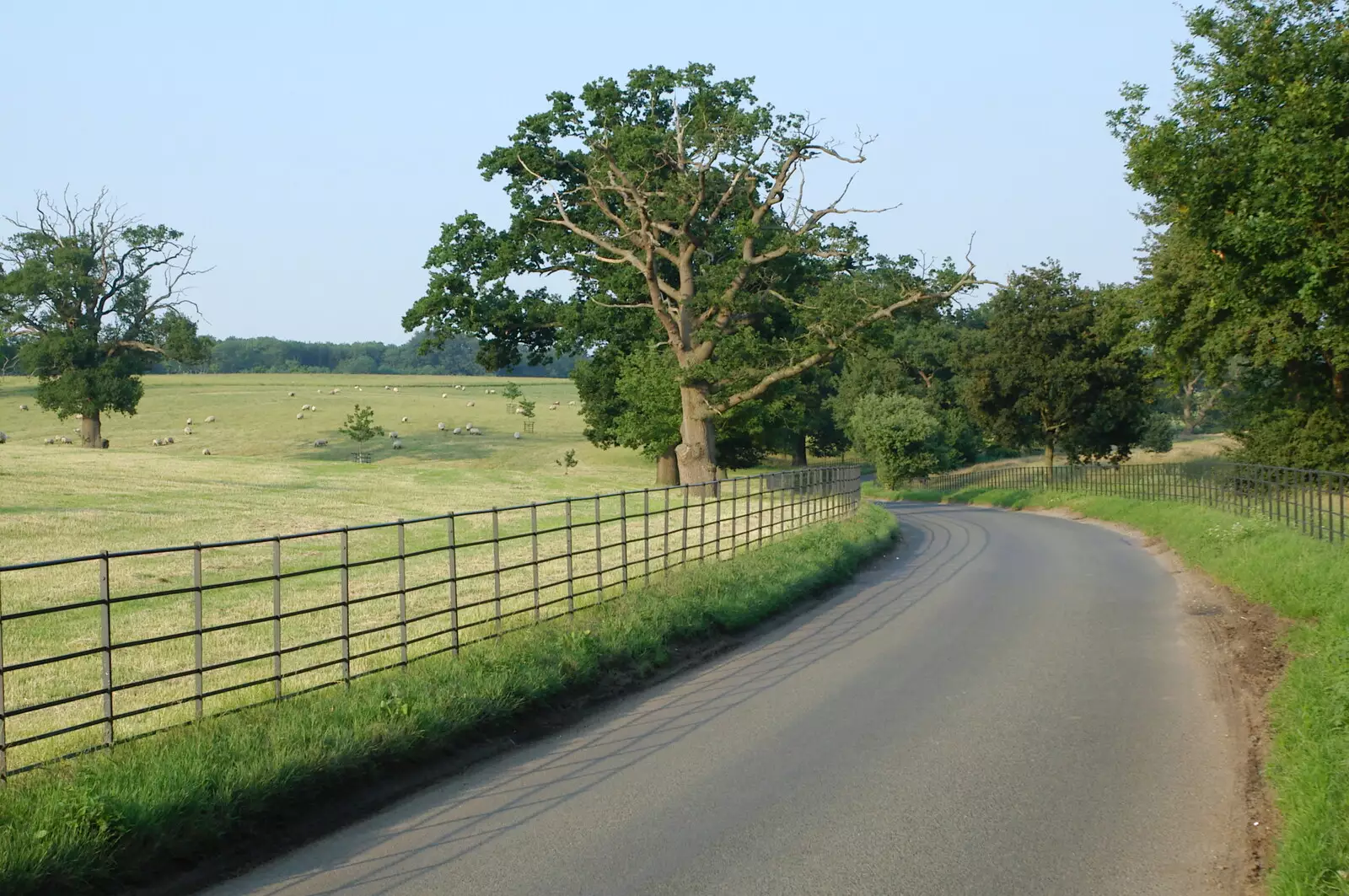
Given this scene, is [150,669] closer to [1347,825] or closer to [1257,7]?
[1347,825]

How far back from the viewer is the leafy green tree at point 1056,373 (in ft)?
183

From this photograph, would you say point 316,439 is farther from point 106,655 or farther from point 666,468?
point 106,655

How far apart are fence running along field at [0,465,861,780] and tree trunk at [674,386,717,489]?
9493 millimetres

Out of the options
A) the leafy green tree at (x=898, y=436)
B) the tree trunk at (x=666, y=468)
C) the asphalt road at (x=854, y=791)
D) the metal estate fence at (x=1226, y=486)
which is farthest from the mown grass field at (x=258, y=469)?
the metal estate fence at (x=1226, y=486)

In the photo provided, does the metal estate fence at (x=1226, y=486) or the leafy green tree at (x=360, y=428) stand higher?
the leafy green tree at (x=360, y=428)

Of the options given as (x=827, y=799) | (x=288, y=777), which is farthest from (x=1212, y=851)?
(x=288, y=777)

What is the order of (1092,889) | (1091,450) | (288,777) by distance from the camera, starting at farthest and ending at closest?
(1091,450) < (288,777) < (1092,889)

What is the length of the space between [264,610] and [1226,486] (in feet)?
76.8

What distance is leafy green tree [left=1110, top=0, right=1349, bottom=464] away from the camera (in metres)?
21.7

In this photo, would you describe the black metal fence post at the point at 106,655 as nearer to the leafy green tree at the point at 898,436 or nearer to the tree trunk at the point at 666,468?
the tree trunk at the point at 666,468

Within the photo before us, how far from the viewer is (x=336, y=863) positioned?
22.1ft

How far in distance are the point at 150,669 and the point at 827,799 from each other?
946 cm

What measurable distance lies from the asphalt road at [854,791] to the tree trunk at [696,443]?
2709cm

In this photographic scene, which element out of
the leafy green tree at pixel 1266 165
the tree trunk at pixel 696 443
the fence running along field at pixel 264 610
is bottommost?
the fence running along field at pixel 264 610
